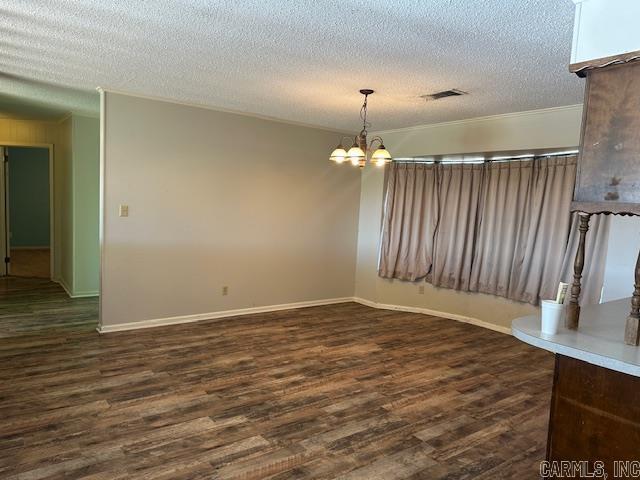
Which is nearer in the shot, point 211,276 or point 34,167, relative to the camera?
point 211,276

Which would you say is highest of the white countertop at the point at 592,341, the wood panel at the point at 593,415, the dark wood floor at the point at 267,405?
the white countertop at the point at 592,341

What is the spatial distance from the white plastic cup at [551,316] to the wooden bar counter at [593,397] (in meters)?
0.03

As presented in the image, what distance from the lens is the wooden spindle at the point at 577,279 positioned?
76.7 inches

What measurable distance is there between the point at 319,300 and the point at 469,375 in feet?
9.05

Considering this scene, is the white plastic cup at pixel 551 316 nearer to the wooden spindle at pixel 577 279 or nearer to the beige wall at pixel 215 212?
the wooden spindle at pixel 577 279

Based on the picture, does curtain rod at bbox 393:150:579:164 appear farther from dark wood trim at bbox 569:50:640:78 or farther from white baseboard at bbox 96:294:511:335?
dark wood trim at bbox 569:50:640:78

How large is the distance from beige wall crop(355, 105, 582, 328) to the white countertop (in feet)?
8.62

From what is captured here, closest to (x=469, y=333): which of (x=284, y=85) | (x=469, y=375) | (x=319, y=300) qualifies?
(x=469, y=375)

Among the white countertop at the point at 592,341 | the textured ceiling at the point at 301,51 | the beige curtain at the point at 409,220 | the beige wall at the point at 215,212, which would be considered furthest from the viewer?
the beige curtain at the point at 409,220

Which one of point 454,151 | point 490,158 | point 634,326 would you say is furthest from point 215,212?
point 634,326

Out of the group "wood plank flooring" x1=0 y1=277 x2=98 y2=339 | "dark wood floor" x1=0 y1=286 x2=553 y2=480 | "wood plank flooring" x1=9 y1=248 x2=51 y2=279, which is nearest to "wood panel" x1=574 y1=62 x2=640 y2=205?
"dark wood floor" x1=0 y1=286 x2=553 y2=480

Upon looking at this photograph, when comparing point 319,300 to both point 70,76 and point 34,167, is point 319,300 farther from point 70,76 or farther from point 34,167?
point 34,167

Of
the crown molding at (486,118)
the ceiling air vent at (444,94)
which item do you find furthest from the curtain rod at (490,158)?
the ceiling air vent at (444,94)

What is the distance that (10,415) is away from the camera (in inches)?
110
